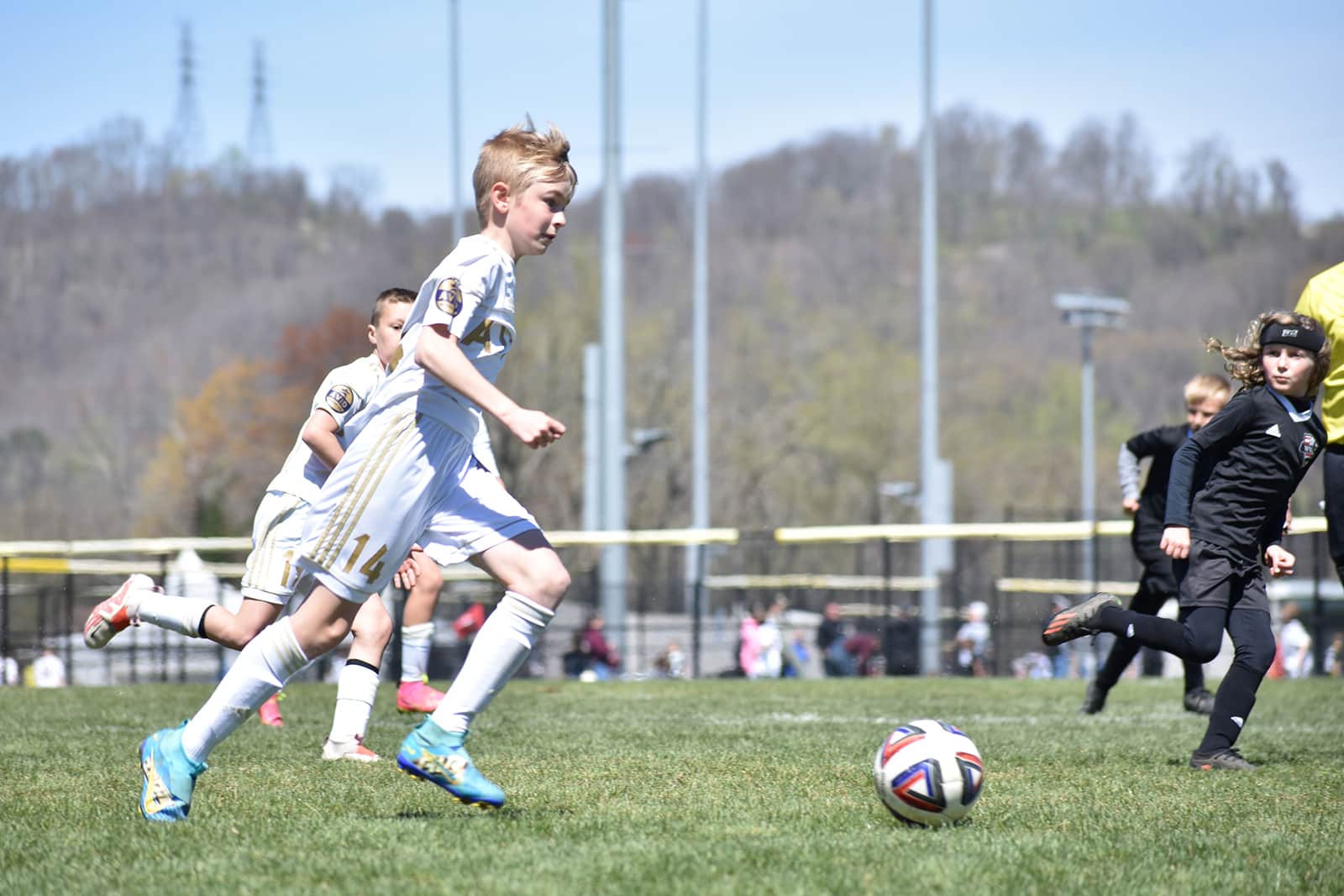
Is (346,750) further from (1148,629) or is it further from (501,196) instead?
(1148,629)

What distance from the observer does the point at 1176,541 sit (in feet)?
19.2

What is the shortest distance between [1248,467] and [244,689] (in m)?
3.91

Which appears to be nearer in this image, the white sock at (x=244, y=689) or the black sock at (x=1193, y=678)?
the white sock at (x=244, y=689)

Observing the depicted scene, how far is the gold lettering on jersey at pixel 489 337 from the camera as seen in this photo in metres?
4.40

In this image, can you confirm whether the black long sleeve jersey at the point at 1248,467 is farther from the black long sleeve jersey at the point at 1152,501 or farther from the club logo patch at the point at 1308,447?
the black long sleeve jersey at the point at 1152,501

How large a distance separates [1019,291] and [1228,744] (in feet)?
271

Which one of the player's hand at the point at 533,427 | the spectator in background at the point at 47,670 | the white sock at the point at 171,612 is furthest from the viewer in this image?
the spectator in background at the point at 47,670

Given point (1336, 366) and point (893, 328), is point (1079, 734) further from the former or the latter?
point (893, 328)

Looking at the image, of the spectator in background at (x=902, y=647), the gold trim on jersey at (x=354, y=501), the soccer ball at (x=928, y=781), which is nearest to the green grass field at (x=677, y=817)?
the soccer ball at (x=928, y=781)

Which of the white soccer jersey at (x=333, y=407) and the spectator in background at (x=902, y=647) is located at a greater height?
the white soccer jersey at (x=333, y=407)

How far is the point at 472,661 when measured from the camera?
4.42 meters

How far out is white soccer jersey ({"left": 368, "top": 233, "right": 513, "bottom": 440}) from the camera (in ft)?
14.2

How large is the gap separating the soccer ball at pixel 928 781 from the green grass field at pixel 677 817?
7 centimetres

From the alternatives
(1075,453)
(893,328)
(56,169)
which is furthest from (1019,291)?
(56,169)
